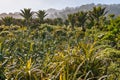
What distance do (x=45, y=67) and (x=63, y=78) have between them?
73 centimetres

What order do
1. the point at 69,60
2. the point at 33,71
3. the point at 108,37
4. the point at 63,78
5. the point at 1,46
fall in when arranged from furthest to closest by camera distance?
the point at 108,37
the point at 1,46
the point at 69,60
the point at 33,71
the point at 63,78

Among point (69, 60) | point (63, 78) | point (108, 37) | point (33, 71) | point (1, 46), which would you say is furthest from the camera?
point (108, 37)

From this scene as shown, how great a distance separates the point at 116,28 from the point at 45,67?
23.0ft

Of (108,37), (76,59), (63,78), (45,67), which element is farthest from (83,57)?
(108,37)

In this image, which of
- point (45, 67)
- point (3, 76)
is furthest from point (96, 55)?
point (3, 76)

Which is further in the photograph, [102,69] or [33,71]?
[102,69]

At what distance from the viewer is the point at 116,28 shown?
1109cm

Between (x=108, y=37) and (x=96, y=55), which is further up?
(x=96, y=55)

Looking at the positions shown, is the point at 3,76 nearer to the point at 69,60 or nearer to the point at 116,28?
the point at 69,60

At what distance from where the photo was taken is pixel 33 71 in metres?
4.14

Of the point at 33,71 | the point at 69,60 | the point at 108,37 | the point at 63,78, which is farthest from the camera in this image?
the point at 108,37

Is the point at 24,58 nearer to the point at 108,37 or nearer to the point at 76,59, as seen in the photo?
the point at 76,59

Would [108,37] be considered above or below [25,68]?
below

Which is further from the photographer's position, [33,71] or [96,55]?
[96,55]
